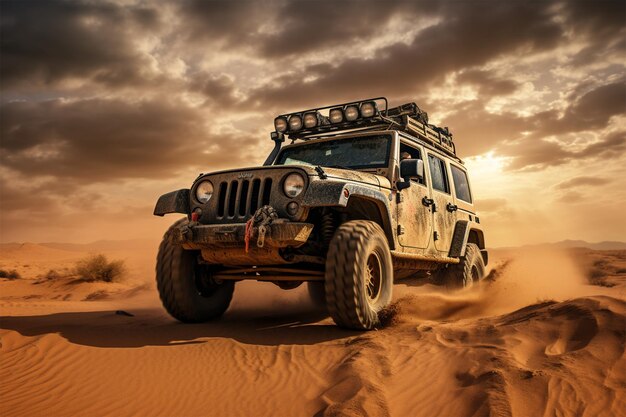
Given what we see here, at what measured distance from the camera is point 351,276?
4.66 metres

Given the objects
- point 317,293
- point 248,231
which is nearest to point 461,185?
point 317,293

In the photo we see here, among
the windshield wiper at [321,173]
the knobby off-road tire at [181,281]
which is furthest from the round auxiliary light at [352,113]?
the knobby off-road tire at [181,281]

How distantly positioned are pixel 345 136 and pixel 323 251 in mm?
1718

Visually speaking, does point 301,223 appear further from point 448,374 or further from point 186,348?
point 448,374

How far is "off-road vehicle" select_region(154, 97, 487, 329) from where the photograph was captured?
15.6ft

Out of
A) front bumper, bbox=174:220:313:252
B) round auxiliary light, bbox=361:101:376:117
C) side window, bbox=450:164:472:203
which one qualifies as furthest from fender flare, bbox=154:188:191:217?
side window, bbox=450:164:472:203

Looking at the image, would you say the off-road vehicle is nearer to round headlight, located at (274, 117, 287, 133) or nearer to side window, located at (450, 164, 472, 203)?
round headlight, located at (274, 117, 287, 133)

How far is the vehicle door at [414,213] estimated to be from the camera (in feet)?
19.5

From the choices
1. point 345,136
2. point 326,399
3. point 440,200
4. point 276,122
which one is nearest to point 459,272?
point 440,200

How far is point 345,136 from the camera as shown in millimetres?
6477

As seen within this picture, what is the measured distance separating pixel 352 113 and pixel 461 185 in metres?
2.87

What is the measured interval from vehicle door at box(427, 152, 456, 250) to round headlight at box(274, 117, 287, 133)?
2.02 meters

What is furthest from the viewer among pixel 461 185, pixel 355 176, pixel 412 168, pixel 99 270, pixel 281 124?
pixel 99 270

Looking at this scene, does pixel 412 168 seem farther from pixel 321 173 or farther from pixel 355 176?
pixel 321 173
